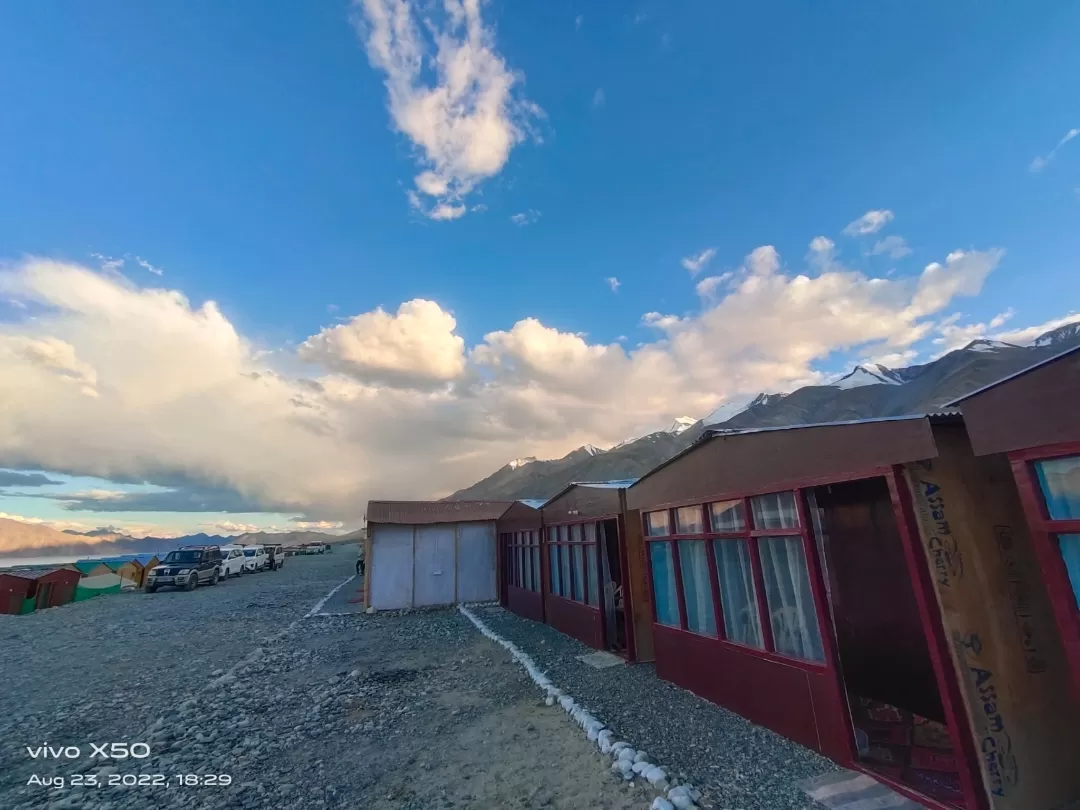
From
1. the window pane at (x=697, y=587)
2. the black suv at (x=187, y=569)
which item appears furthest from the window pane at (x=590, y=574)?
the black suv at (x=187, y=569)

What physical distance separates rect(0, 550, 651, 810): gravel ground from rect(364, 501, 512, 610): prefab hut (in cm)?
391

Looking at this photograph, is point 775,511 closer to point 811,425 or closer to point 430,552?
point 811,425

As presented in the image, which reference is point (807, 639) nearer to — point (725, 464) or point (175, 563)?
point (725, 464)

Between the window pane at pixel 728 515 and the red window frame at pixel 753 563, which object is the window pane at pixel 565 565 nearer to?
the red window frame at pixel 753 563

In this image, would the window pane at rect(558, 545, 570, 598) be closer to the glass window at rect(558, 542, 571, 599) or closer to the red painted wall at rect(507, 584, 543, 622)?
the glass window at rect(558, 542, 571, 599)

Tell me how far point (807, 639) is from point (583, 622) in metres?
6.62

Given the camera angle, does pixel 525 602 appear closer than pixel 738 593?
No

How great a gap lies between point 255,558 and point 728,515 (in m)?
40.1

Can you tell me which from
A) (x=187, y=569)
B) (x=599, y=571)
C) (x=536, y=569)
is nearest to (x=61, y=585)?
(x=187, y=569)

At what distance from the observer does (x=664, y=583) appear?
7.92 m

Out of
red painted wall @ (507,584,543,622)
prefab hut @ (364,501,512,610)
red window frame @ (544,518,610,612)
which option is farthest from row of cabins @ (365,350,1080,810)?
prefab hut @ (364,501,512,610)

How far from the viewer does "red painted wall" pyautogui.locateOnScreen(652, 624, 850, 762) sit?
4840 millimetres

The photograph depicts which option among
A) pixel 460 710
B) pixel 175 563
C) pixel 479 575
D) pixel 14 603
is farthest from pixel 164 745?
pixel 175 563

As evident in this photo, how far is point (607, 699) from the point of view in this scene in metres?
7.09
